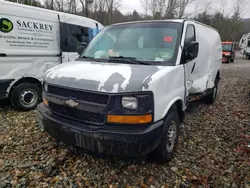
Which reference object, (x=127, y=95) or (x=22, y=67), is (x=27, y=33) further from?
(x=127, y=95)

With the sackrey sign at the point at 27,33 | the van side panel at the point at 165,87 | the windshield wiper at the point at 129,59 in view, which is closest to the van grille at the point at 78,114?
the van side panel at the point at 165,87

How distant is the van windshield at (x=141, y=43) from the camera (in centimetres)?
303

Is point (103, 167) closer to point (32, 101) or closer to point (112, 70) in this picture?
point (112, 70)

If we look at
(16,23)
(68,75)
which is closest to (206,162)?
(68,75)

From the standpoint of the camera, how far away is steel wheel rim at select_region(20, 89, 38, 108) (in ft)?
15.9

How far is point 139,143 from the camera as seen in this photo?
2.19 metres

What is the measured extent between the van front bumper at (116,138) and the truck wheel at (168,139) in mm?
244

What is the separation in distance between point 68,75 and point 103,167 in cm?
140

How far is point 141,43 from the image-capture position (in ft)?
10.7

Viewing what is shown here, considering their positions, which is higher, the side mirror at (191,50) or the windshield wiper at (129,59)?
the side mirror at (191,50)

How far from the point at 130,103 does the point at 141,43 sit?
1430 mm

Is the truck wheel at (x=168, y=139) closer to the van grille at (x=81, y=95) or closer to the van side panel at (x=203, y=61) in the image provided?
the van grille at (x=81, y=95)

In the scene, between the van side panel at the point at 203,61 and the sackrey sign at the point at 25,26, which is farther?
the sackrey sign at the point at 25,26

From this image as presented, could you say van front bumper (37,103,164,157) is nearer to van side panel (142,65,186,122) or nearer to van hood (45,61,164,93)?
van side panel (142,65,186,122)
